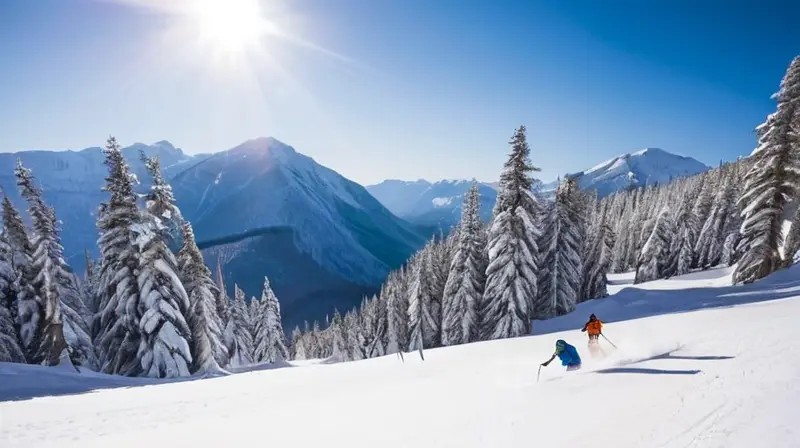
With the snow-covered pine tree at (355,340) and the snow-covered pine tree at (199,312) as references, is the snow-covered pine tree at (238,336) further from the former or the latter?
the snow-covered pine tree at (355,340)

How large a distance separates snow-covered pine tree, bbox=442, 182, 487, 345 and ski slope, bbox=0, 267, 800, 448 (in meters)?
16.2

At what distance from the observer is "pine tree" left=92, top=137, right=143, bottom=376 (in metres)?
18.3

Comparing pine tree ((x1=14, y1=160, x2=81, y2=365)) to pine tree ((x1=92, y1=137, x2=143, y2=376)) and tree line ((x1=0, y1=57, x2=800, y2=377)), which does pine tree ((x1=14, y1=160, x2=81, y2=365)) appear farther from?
pine tree ((x1=92, y1=137, x2=143, y2=376))

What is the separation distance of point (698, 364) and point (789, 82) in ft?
82.9

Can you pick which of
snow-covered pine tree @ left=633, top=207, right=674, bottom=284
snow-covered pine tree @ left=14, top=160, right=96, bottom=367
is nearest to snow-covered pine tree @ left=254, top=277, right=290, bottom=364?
snow-covered pine tree @ left=14, top=160, right=96, bottom=367

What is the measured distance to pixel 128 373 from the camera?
18.6m

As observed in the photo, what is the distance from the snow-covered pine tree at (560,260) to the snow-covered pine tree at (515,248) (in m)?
4.37

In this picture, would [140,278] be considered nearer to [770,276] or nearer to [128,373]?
[128,373]

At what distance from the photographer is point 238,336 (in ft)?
143

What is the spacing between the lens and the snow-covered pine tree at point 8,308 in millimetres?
19672

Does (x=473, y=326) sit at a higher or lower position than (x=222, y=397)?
lower

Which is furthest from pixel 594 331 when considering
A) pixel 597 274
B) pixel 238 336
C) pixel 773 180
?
pixel 238 336

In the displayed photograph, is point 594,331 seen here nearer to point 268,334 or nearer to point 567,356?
point 567,356

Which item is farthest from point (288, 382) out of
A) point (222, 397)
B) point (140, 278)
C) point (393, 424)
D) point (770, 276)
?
point (770, 276)
